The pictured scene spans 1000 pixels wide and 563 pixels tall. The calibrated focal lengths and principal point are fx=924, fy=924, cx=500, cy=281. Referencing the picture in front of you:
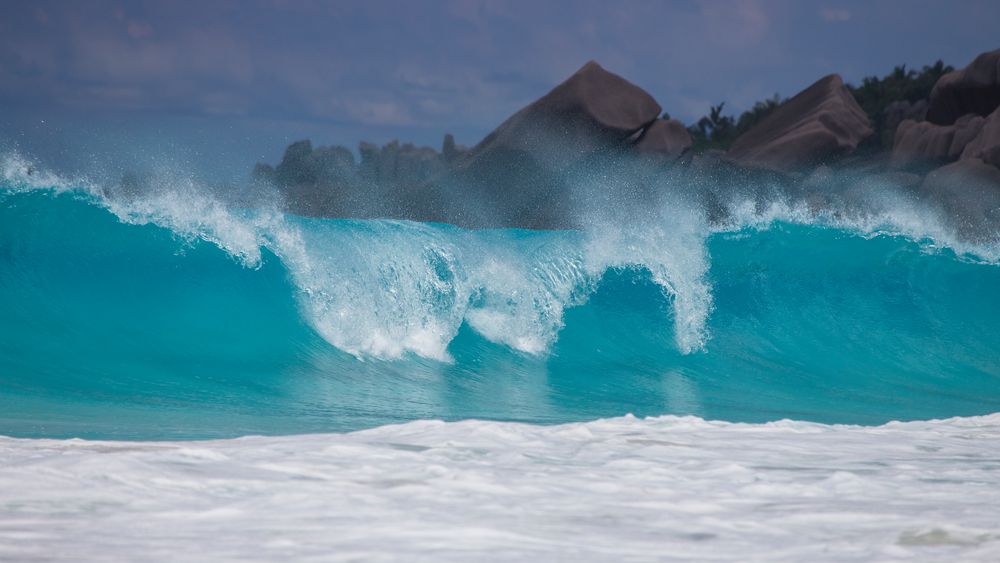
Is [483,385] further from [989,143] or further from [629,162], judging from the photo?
[989,143]

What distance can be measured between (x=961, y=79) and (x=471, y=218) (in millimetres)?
19228

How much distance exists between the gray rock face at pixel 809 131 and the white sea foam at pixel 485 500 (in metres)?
Answer: 31.7

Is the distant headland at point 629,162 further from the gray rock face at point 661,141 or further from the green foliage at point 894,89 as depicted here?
the green foliage at point 894,89

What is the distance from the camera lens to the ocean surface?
2.40m

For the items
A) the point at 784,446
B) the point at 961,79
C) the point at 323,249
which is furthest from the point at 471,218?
the point at 784,446

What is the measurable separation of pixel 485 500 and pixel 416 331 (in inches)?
207

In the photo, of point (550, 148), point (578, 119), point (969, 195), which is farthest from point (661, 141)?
point (969, 195)

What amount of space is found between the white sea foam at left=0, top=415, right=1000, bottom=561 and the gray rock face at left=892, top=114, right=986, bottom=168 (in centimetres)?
3233

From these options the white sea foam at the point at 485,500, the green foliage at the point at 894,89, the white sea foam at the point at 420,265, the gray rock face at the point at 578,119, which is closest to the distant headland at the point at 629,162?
the gray rock face at the point at 578,119

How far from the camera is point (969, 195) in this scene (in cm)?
2884

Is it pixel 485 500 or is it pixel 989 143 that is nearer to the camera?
pixel 485 500

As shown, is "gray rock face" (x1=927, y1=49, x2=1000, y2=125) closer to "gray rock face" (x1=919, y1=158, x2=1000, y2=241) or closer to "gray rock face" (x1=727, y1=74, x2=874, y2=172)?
"gray rock face" (x1=727, y1=74, x2=874, y2=172)

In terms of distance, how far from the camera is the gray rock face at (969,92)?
33750 mm

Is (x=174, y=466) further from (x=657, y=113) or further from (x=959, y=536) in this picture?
(x=657, y=113)
